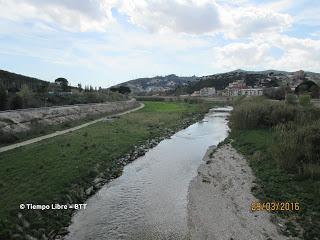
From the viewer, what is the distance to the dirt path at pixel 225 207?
15344 millimetres

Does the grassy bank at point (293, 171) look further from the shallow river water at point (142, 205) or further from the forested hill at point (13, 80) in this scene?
the forested hill at point (13, 80)

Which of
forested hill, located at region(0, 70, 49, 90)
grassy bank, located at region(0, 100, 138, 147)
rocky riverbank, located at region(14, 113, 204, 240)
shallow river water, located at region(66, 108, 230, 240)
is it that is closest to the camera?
rocky riverbank, located at region(14, 113, 204, 240)

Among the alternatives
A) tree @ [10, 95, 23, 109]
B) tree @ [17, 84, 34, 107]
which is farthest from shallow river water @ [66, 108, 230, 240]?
tree @ [17, 84, 34, 107]

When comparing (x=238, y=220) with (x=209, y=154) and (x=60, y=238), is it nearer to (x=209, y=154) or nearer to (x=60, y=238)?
(x=60, y=238)

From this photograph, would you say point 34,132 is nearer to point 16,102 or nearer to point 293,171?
point 16,102

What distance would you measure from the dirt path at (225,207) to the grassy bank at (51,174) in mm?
6173

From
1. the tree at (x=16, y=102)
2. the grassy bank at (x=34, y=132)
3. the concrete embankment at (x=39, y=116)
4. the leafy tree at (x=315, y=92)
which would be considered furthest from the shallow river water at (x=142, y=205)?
the leafy tree at (x=315, y=92)

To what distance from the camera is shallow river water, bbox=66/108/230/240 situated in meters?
15.7

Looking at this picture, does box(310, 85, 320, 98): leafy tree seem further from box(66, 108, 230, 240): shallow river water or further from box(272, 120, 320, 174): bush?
box(272, 120, 320, 174): bush

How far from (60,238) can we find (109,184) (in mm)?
8026

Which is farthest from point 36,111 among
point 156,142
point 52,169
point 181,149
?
point 52,169

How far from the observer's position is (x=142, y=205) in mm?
18906
